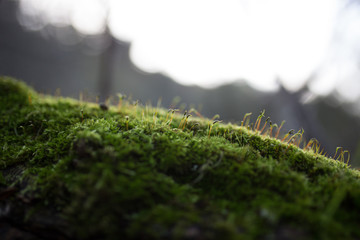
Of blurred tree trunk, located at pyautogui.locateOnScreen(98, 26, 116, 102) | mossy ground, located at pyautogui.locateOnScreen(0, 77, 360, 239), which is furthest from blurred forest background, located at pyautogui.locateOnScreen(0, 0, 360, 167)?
mossy ground, located at pyautogui.locateOnScreen(0, 77, 360, 239)

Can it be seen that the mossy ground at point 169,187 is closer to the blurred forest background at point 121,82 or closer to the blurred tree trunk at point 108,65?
the blurred forest background at point 121,82

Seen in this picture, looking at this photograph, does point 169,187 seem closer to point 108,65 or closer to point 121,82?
point 108,65

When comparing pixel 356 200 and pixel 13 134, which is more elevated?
pixel 356 200

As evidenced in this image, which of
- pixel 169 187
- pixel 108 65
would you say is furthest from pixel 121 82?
pixel 169 187

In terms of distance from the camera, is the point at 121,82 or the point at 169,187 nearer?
the point at 169,187

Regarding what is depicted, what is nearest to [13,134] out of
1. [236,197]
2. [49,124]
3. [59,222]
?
[49,124]

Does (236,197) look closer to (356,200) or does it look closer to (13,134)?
(356,200)
